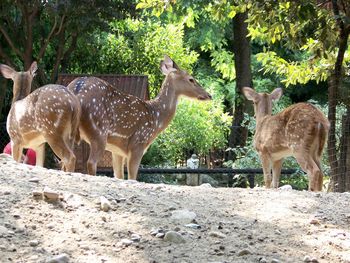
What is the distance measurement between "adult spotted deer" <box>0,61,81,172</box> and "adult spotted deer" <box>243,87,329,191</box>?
107 inches

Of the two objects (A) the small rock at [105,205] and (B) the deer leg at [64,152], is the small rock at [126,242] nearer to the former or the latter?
(A) the small rock at [105,205]

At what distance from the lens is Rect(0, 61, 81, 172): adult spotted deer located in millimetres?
9000

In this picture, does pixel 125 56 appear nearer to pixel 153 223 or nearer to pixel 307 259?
pixel 153 223

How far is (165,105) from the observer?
1130 centimetres

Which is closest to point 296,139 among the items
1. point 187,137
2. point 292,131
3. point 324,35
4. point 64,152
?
point 292,131

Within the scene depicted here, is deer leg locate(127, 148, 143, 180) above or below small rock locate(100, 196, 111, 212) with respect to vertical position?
above

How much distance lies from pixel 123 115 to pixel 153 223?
471 centimetres

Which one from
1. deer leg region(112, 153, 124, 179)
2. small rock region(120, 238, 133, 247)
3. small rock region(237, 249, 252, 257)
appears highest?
deer leg region(112, 153, 124, 179)

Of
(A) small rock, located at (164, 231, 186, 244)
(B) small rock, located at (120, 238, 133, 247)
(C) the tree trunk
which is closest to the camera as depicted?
(B) small rock, located at (120, 238, 133, 247)

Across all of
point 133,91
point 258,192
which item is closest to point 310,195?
point 258,192

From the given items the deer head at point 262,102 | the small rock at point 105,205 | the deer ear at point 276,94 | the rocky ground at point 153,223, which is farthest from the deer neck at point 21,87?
the small rock at point 105,205

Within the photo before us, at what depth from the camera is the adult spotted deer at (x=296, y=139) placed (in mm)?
10008

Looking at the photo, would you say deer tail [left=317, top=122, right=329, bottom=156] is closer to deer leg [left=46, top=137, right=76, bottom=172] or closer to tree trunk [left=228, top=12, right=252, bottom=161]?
deer leg [left=46, top=137, right=76, bottom=172]

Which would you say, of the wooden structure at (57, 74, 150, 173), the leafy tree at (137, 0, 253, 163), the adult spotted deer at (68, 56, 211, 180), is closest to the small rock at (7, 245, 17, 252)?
the adult spotted deer at (68, 56, 211, 180)
